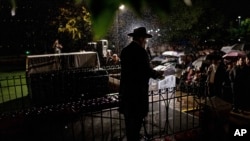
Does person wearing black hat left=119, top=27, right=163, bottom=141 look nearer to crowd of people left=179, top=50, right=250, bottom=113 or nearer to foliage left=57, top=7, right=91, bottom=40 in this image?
crowd of people left=179, top=50, right=250, bottom=113

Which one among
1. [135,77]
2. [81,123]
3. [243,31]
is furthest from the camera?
[243,31]

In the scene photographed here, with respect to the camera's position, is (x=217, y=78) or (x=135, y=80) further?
(x=217, y=78)

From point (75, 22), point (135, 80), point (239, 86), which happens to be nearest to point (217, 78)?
point (239, 86)

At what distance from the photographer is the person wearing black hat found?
4590 mm

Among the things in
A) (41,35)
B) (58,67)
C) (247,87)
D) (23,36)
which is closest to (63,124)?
(58,67)

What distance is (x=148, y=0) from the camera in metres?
1.24

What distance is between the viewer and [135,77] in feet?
15.2

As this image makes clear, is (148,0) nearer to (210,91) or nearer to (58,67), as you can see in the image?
(210,91)

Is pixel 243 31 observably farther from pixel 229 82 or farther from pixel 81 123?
pixel 81 123

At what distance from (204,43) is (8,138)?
26.6 meters

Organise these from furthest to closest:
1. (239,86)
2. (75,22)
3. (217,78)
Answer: (75,22) → (239,86) → (217,78)

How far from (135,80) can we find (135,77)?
0.06 m

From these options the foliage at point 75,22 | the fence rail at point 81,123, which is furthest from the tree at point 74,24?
the fence rail at point 81,123

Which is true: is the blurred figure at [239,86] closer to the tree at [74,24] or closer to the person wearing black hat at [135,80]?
the person wearing black hat at [135,80]
